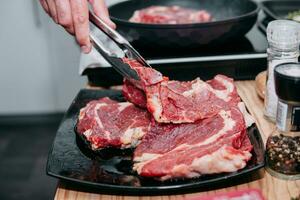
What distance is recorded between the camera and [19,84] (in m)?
2.97

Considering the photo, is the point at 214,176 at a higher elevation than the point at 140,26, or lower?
lower

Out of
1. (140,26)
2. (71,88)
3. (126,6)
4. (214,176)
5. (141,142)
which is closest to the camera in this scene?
(214,176)

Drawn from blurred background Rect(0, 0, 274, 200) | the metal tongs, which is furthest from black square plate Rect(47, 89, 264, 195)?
blurred background Rect(0, 0, 274, 200)

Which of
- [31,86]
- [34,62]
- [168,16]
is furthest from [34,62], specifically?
[168,16]

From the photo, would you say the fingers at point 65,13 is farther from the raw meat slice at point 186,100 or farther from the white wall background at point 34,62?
the white wall background at point 34,62

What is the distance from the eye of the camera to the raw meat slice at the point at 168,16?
5.92 ft

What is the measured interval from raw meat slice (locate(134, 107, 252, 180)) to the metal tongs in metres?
0.20

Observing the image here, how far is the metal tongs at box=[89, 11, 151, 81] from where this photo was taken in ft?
4.33

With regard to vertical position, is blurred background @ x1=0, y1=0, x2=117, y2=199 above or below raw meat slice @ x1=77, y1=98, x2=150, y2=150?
below

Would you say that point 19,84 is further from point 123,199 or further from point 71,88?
point 123,199

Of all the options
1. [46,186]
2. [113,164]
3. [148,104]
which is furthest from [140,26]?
[46,186]

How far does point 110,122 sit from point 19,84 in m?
1.82

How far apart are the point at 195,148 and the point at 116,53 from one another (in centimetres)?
39

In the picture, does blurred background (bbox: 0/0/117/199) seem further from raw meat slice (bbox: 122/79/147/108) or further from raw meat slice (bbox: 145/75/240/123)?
raw meat slice (bbox: 145/75/240/123)
